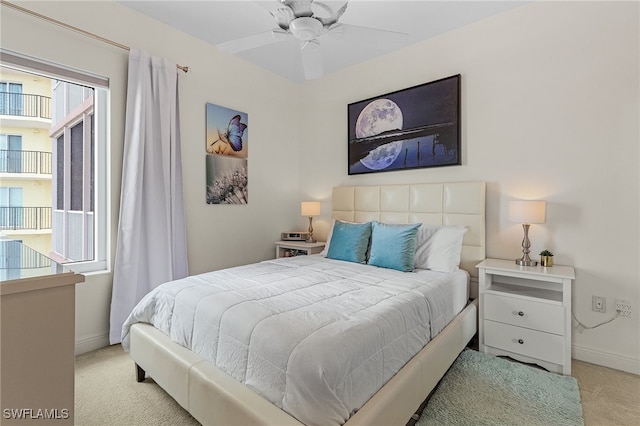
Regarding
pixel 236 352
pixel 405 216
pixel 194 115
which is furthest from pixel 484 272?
pixel 194 115

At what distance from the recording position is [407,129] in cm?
328

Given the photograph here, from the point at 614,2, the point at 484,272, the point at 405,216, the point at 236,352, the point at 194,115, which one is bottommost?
the point at 236,352

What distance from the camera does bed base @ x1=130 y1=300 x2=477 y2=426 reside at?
4.14ft

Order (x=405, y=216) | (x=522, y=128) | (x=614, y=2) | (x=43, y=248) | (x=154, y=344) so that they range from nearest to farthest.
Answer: (x=154, y=344) → (x=614, y=2) → (x=43, y=248) → (x=522, y=128) → (x=405, y=216)

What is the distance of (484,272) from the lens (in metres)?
2.49

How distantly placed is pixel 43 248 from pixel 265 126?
2.51 m

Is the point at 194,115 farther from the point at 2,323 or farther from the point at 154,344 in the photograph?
the point at 2,323

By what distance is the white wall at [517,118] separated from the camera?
2.27 m

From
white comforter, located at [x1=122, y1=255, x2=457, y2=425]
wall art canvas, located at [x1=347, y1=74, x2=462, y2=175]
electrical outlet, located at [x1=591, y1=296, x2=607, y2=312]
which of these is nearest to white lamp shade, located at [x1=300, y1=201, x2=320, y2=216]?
wall art canvas, located at [x1=347, y1=74, x2=462, y2=175]

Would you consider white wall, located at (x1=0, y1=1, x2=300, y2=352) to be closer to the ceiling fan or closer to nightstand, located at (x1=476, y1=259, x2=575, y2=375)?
the ceiling fan

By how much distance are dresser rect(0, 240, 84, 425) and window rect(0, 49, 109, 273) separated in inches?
81.1

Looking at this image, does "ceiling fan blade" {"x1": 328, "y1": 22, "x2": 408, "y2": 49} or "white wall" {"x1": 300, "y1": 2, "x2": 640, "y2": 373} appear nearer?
"ceiling fan blade" {"x1": 328, "y1": 22, "x2": 408, "y2": 49}

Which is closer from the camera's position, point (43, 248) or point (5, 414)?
point (5, 414)

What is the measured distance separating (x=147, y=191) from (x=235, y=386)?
2.01 meters
